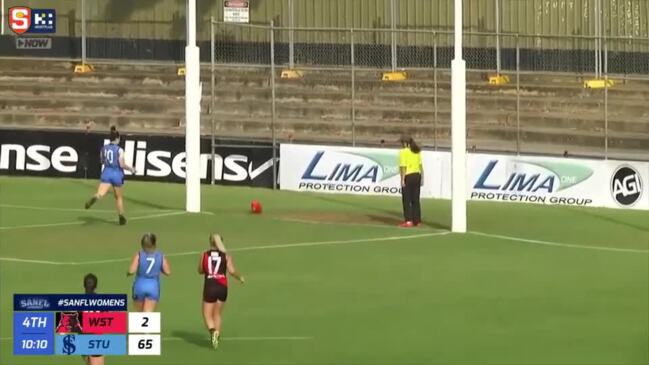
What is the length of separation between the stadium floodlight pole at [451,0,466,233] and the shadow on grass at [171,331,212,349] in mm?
10959

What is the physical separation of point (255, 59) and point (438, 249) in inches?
799

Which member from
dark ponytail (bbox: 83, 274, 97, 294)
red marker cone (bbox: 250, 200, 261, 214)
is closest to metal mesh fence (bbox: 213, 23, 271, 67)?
red marker cone (bbox: 250, 200, 261, 214)

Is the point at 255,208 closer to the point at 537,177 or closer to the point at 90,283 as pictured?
the point at 537,177

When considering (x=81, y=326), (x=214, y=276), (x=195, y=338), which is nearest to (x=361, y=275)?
(x=195, y=338)

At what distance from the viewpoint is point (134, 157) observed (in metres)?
44.2

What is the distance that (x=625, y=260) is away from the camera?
101 feet

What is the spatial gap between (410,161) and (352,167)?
6.89m

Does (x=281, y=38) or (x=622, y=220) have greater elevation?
(x=281, y=38)

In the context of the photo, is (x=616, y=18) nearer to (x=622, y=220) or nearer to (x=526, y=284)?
(x=622, y=220)

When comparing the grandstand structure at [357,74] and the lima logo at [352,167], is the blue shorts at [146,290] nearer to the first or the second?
the lima logo at [352,167]

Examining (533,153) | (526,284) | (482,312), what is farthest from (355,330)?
(533,153)

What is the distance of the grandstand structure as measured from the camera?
45.7 m

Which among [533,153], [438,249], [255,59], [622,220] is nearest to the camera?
[438,249]

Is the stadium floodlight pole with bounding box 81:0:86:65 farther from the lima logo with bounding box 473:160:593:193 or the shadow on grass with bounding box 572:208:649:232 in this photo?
the shadow on grass with bounding box 572:208:649:232
